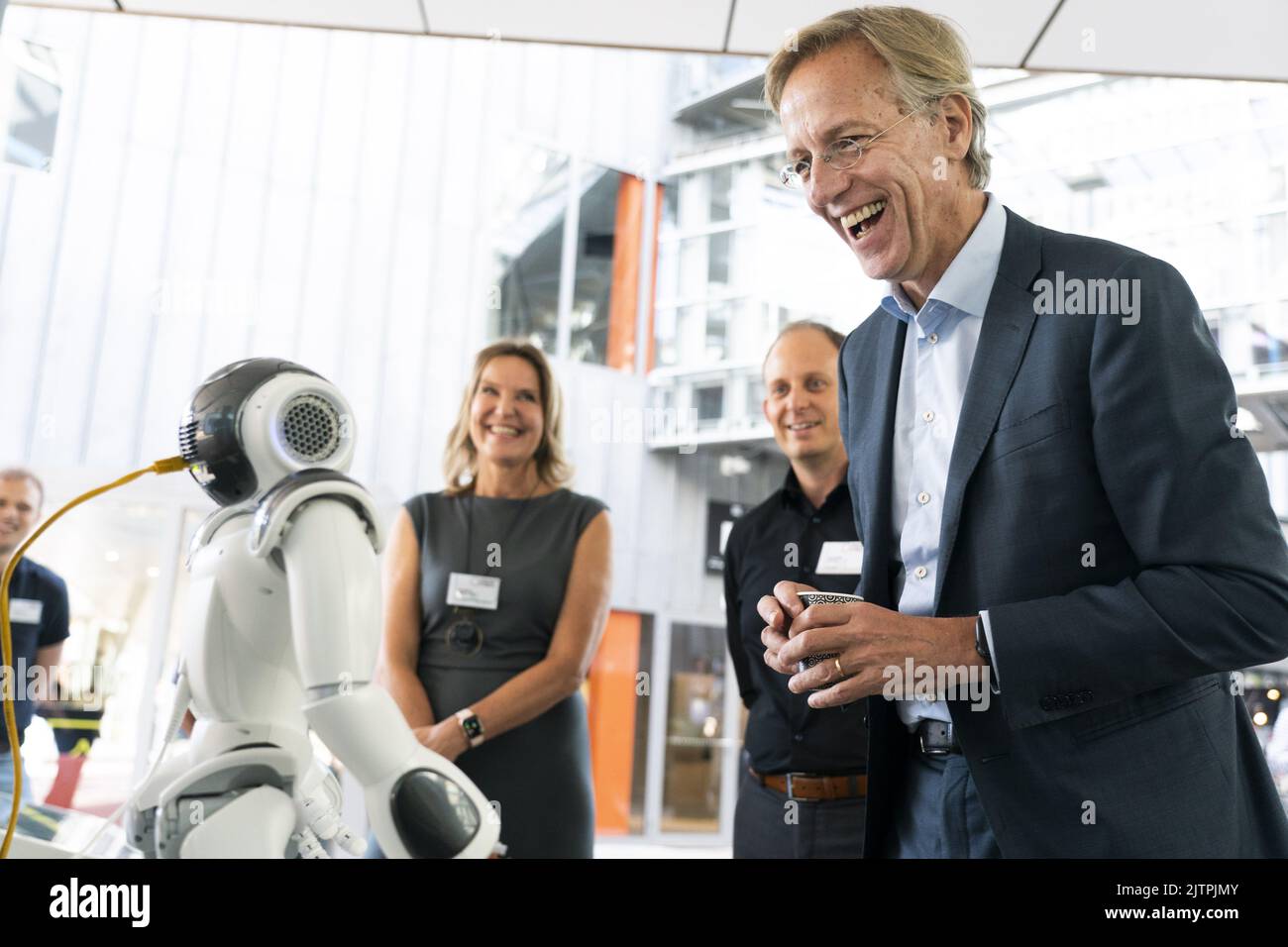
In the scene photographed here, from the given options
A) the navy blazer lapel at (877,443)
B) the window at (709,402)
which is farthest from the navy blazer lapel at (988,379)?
the window at (709,402)

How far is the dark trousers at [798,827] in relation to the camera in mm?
1550

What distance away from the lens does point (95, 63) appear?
15.4ft

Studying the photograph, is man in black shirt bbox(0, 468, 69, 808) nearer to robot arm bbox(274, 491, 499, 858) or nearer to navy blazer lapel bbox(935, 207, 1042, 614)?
robot arm bbox(274, 491, 499, 858)

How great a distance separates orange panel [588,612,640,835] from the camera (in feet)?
19.6

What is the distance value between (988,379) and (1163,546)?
21cm

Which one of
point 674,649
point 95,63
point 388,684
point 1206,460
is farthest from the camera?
point 674,649

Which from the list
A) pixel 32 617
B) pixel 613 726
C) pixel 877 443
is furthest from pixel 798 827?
pixel 613 726

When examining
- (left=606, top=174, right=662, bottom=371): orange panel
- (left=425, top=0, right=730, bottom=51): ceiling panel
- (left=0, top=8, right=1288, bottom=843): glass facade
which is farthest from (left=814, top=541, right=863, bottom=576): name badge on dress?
(left=606, top=174, right=662, bottom=371): orange panel

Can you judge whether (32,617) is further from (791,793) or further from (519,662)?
(791,793)

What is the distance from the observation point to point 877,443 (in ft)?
3.43

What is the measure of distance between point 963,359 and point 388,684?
1203 millimetres

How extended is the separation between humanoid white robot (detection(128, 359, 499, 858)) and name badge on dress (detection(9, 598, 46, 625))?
1.71 metres
